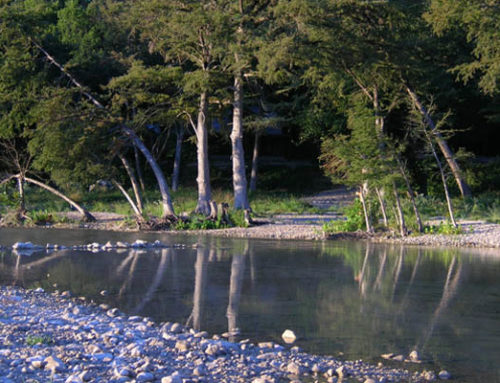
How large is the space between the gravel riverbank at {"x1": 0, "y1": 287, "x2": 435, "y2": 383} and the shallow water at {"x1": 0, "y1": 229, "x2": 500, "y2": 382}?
0.54 m

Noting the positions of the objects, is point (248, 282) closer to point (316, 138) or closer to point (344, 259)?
point (344, 259)

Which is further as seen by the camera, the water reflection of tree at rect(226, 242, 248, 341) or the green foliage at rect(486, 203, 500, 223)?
the green foliage at rect(486, 203, 500, 223)

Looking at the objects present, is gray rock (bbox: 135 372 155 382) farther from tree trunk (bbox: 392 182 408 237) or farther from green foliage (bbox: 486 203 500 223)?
green foliage (bbox: 486 203 500 223)

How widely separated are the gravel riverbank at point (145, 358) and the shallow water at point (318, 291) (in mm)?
541

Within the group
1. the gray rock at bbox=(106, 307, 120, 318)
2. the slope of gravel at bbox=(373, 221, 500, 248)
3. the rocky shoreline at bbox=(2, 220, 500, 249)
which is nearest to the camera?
the gray rock at bbox=(106, 307, 120, 318)

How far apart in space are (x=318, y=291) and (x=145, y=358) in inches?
213

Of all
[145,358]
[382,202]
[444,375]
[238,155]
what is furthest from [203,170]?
[444,375]

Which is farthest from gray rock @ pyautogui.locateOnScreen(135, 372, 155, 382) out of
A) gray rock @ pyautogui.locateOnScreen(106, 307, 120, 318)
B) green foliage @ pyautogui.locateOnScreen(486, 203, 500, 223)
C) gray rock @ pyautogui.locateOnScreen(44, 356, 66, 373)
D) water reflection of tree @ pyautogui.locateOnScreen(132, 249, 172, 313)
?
green foliage @ pyautogui.locateOnScreen(486, 203, 500, 223)

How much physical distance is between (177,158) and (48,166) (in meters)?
12.8

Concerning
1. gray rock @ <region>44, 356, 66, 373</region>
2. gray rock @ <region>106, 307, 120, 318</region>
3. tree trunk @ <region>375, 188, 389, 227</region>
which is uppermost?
tree trunk @ <region>375, 188, 389, 227</region>

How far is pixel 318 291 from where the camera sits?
12336mm

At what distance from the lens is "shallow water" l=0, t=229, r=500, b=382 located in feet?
28.8

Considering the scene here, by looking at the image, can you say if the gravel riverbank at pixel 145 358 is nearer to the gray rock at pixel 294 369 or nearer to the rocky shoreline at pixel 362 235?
the gray rock at pixel 294 369

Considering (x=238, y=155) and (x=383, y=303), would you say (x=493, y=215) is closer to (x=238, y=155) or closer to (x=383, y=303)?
(x=238, y=155)
